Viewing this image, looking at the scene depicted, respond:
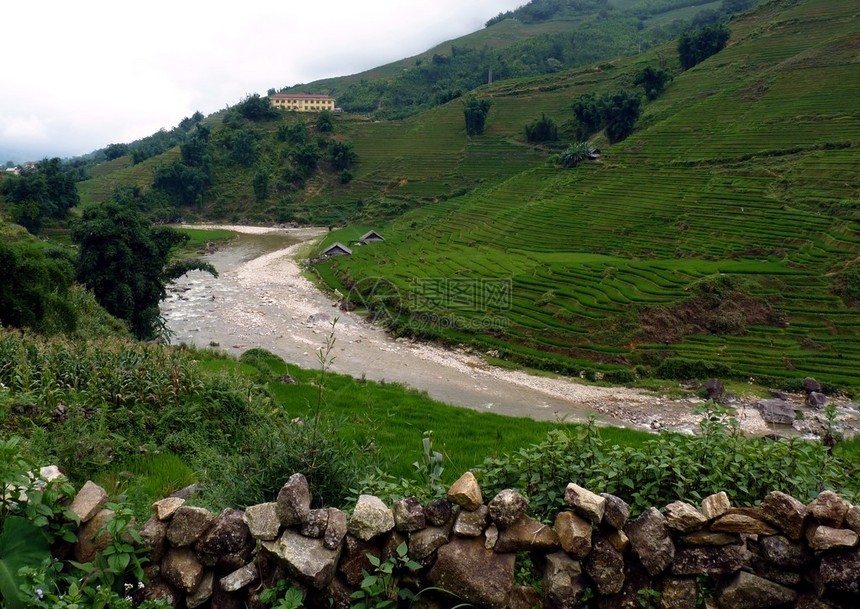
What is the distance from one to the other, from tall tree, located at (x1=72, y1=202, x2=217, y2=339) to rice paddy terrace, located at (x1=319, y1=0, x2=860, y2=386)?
12868 mm

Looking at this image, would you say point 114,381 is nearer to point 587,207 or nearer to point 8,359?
point 8,359

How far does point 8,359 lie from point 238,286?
3035cm

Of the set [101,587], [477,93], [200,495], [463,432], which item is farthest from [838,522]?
[477,93]

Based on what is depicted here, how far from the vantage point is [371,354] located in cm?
2423

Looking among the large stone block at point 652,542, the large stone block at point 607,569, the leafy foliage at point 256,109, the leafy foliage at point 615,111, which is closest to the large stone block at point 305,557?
the large stone block at point 607,569

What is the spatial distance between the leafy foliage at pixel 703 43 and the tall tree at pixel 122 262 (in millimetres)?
72937

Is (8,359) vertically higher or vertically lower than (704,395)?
higher

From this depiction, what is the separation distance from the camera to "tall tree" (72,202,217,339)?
20.1 metres

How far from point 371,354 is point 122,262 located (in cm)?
1156

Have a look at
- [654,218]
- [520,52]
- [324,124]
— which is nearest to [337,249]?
[654,218]

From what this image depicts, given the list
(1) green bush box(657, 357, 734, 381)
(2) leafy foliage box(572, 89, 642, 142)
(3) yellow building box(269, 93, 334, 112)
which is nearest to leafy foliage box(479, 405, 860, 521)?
(1) green bush box(657, 357, 734, 381)

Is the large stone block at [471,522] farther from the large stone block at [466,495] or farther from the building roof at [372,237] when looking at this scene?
the building roof at [372,237]

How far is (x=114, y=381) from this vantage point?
7152 mm

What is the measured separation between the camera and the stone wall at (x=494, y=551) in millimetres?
2941
